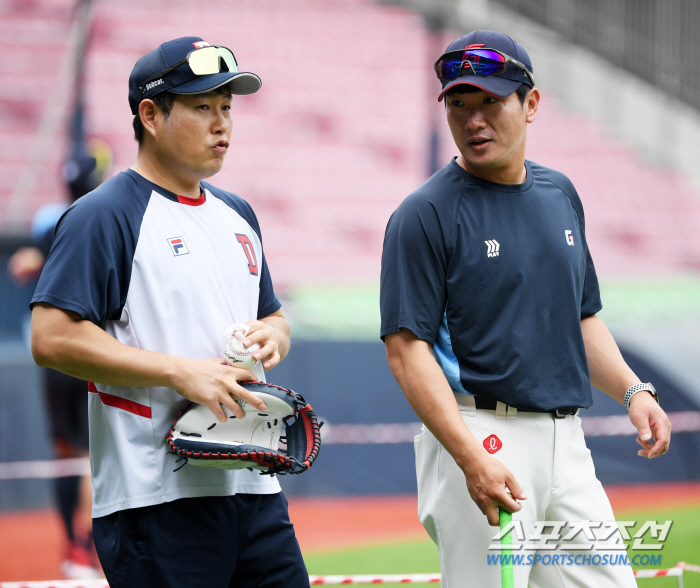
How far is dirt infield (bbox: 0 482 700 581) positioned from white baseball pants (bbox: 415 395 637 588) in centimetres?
353

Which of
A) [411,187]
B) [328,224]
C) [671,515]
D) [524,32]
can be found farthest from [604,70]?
[671,515]

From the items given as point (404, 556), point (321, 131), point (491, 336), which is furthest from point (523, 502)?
point (321, 131)

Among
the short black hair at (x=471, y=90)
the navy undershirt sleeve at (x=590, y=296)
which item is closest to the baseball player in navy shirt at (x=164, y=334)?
the short black hair at (x=471, y=90)

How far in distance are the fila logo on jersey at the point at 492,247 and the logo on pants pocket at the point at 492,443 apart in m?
0.49

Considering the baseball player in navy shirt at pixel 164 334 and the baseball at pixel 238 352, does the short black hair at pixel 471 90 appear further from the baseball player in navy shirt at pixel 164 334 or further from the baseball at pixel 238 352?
the baseball at pixel 238 352

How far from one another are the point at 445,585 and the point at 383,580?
0.85m

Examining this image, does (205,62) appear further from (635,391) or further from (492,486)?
(635,391)

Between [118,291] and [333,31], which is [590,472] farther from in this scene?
[333,31]

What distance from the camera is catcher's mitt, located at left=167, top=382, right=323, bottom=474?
6.39 feet

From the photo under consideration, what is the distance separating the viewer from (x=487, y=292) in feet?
7.27

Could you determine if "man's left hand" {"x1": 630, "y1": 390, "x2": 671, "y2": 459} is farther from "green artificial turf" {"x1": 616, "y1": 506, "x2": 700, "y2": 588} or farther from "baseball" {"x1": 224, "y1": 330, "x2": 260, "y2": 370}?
"green artificial turf" {"x1": 616, "y1": 506, "x2": 700, "y2": 588}

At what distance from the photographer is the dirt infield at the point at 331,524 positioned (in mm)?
5410

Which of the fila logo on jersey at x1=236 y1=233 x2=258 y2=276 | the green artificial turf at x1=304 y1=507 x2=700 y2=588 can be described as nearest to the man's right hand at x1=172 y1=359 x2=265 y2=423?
the fila logo on jersey at x1=236 y1=233 x2=258 y2=276

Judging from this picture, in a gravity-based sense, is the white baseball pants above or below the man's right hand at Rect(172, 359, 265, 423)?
below
